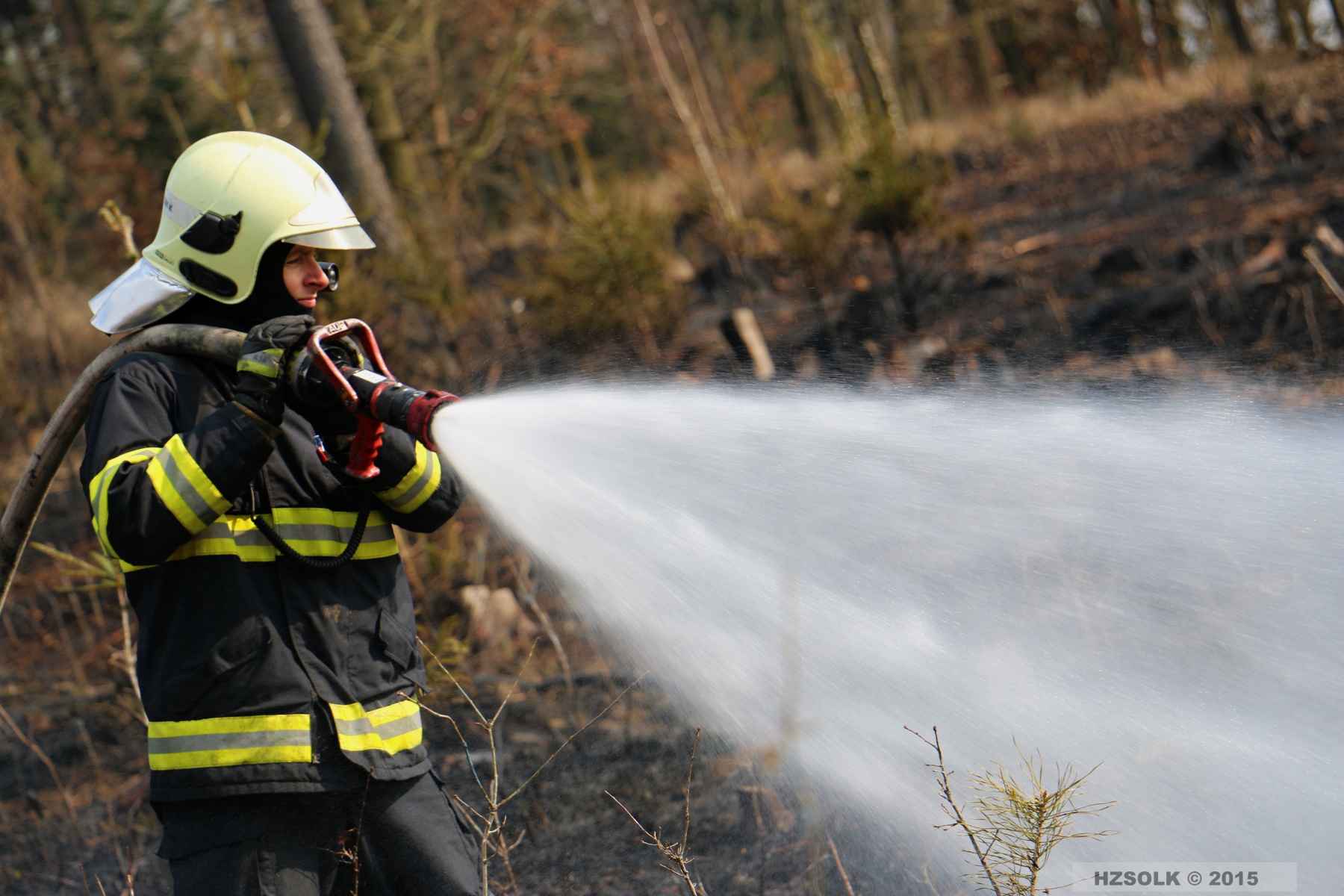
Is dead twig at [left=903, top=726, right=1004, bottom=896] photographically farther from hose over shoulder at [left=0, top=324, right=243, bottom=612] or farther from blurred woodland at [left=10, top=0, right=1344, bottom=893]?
hose over shoulder at [left=0, top=324, right=243, bottom=612]

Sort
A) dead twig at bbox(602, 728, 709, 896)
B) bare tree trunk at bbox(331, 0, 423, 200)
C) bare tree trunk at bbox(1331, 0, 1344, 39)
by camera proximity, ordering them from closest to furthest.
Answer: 1. dead twig at bbox(602, 728, 709, 896)
2. bare tree trunk at bbox(1331, 0, 1344, 39)
3. bare tree trunk at bbox(331, 0, 423, 200)

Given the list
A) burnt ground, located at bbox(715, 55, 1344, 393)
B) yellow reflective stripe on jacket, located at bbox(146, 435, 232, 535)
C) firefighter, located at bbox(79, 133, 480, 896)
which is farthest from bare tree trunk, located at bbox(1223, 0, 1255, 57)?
yellow reflective stripe on jacket, located at bbox(146, 435, 232, 535)

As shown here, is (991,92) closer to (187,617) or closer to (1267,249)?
(1267,249)

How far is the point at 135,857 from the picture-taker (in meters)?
3.86

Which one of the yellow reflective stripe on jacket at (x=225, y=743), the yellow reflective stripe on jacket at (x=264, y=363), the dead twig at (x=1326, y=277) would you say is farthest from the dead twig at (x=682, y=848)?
the dead twig at (x=1326, y=277)

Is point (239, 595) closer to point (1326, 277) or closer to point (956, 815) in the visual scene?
point (956, 815)

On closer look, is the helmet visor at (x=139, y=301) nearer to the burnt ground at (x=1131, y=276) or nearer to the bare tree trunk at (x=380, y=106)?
the burnt ground at (x=1131, y=276)

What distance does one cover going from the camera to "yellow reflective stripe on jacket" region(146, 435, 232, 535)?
6.11ft

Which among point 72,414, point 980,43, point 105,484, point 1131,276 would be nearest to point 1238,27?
point 980,43

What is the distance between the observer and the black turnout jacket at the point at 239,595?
1.89m

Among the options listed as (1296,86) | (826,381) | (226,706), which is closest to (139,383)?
(226,706)

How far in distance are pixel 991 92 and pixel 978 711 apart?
1616cm

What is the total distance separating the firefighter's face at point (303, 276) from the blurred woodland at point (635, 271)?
1.57 metres

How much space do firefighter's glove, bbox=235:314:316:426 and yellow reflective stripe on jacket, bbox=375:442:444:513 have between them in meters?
0.34
